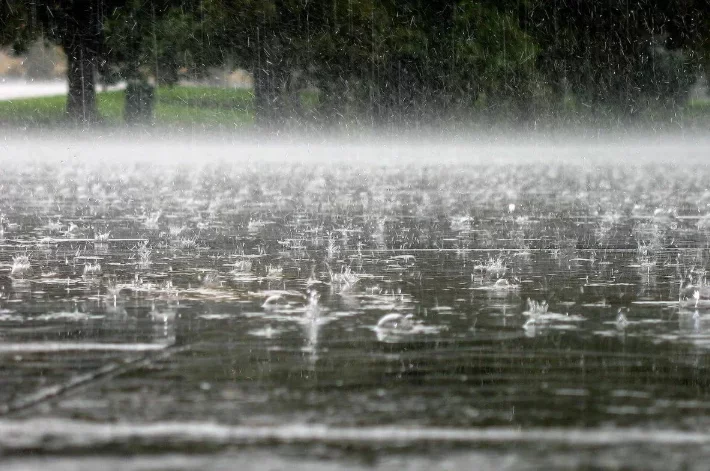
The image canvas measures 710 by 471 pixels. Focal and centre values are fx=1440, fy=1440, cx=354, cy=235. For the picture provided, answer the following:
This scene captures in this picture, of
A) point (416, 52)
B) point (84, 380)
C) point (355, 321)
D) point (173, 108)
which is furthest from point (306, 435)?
point (173, 108)

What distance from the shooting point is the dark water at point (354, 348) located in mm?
3814

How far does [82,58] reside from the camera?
5344 cm

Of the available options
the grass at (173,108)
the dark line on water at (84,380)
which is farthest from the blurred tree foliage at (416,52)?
the dark line on water at (84,380)

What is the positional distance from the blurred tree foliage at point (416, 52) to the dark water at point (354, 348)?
134ft

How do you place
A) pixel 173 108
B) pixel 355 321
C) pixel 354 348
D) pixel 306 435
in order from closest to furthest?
pixel 306 435 < pixel 354 348 < pixel 355 321 < pixel 173 108

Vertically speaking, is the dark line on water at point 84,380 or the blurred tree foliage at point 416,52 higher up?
the blurred tree foliage at point 416,52

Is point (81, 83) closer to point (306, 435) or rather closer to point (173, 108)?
point (173, 108)

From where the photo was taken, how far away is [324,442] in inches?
150

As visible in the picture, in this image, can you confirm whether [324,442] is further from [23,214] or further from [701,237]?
[23,214]

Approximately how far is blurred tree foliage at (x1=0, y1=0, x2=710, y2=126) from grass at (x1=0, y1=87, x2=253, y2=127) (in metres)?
2.04

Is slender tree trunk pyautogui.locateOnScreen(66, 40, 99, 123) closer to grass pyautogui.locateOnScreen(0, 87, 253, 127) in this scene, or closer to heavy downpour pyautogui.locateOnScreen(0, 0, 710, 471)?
grass pyautogui.locateOnScreen(0, 87, 253, 127)

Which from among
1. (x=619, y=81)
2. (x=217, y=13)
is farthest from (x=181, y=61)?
(x=619, y=81)

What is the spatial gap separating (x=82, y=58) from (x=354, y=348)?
4946cm

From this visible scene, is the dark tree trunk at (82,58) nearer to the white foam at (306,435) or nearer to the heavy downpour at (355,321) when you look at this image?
the heavy downpour at (355,321)
